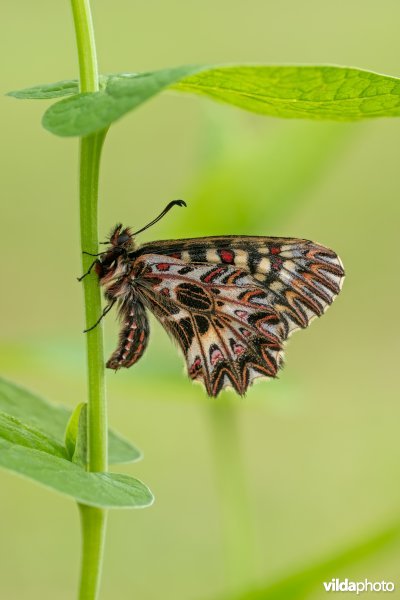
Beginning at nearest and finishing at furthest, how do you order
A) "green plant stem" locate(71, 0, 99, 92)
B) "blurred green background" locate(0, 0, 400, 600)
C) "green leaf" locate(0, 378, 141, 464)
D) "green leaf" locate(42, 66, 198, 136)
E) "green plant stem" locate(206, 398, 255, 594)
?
1. "green leaf" locate(42, 66, 198, 136)
2. "green plant stem" locate(71, 0, 99, 92)
3. "green leaf" locate(0, 378, 141, 464)
4. "green plant stem" locate(206, 398, 255, 594)
5. "blurred green background" locate(0, 0, 400, 600)

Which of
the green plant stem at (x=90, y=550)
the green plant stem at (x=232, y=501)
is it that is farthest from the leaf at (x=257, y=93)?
the green plant stem at (x=232, y=501)

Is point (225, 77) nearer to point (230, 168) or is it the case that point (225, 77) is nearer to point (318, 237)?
point (230, 168)

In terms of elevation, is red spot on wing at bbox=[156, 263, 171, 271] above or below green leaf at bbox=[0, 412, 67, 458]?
above

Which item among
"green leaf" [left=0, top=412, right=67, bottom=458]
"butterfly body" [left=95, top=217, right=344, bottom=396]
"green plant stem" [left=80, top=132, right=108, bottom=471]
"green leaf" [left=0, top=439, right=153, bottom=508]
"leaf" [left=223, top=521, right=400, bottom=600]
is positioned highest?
"butterfly body" [left=95, top=217, right=344, bottom=396]

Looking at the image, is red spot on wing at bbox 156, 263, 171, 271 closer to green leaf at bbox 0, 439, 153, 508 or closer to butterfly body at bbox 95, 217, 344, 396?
butterfly body at bbox 95, 217, 344, 396

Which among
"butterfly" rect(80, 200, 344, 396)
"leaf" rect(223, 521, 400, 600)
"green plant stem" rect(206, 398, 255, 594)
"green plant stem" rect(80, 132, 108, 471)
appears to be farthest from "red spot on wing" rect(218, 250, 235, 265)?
"green plant stem" rect(206, 398, 255, 594)

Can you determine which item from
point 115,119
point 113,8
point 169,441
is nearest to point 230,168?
point 115,119

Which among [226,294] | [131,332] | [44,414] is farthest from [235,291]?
[44,414]

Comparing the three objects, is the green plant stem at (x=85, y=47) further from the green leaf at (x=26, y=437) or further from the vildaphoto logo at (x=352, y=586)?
the vildaphoto logo at (x=352, y=586)
